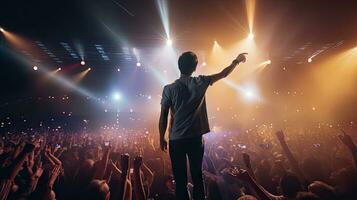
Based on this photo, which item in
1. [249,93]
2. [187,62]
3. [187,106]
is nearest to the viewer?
[187,106]

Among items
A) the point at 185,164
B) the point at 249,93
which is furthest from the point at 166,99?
the point at 249,93

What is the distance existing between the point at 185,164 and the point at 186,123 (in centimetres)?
43

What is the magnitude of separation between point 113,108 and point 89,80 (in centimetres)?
577

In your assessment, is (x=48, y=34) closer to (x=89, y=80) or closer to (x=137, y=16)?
(x=137, y=16)

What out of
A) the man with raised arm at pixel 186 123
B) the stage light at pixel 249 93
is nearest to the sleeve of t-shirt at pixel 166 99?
the man with raised arm at pixel 186 123

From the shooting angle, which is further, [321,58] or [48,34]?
[321,58]

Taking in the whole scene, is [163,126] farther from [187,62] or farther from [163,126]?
[187,62]

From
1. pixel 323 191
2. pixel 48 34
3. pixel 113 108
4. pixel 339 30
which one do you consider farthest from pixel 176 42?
pixel 113 108

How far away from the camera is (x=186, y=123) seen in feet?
7.97

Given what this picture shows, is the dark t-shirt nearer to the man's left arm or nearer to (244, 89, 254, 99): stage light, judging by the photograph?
the man's left arm

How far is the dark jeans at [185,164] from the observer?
232 centimetres

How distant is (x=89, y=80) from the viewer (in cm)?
1786

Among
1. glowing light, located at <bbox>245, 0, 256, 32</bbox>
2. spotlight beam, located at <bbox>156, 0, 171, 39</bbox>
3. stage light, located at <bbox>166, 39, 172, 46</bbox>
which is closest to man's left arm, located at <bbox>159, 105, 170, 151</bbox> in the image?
spotlight beam, located at <bbox>156, 0, 171, 39</bbox>

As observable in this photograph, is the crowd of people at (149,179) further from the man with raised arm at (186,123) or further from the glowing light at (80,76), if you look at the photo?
the glowing light at (80,76)
